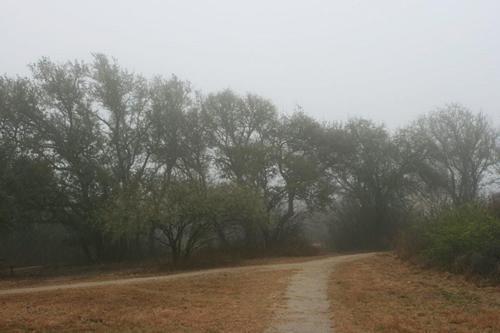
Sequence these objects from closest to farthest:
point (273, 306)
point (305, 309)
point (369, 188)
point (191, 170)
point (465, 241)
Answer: point (305, 309) → point (273, 306) → point (465, 241) → point (191, 170) → point (369, 188)

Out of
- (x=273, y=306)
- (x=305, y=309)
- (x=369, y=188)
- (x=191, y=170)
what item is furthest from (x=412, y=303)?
(x=369, y=188)

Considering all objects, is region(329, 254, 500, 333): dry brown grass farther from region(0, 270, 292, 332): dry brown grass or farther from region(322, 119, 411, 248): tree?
region(322, 119, 411, 248): tree

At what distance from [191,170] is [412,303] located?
2721cm

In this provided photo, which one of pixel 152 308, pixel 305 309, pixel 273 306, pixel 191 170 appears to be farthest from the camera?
pixel 191 170

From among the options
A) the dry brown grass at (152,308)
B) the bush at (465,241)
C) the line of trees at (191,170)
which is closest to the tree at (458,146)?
the line of trees at (191,170)

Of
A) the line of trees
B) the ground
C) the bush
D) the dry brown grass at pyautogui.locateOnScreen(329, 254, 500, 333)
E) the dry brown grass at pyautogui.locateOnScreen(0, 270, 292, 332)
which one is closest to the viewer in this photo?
the dry brown grass at pyautogui.locateOnScreen(329, 254, 500, 333)

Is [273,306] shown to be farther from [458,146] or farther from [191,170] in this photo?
[458,146]

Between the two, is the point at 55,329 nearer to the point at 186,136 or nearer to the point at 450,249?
the point at 450,249

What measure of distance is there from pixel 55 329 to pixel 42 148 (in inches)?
981

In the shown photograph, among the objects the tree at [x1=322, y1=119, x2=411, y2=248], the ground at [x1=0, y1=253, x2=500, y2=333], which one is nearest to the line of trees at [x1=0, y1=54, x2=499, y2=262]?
the tree at [x1=322, y1=119, x2=411, y2=248]

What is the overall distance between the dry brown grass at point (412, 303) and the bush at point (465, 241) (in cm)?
66

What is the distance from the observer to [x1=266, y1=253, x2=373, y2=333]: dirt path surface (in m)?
9.95

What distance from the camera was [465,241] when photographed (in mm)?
17891

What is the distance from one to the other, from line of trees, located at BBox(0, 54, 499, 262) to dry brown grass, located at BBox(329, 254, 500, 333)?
29.4 feet
